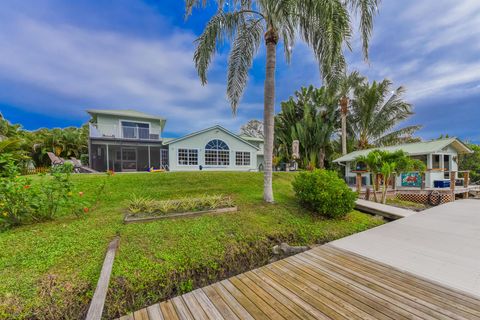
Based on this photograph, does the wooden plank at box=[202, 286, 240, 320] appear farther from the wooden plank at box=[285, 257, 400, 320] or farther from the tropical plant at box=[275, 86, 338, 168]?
the tropical plant at box=[275, 86, 338, 168]

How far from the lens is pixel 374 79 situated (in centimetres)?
1850

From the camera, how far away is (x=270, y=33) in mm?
6609

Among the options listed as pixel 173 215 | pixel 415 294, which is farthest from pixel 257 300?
pixel 173 215

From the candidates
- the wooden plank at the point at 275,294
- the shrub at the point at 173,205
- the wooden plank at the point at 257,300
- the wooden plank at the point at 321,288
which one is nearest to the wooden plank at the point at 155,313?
the wooden plank at the point at 257,300

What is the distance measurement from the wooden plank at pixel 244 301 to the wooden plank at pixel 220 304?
0.19m

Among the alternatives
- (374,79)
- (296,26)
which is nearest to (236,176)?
(296,26)

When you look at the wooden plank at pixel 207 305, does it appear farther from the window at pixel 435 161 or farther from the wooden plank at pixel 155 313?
the window at pixel 435 161

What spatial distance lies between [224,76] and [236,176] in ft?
18.4

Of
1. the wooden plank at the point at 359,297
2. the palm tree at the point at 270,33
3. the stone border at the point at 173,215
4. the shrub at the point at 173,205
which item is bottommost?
the wooden plank at the point at 359,297

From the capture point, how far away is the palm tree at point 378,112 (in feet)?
58.5

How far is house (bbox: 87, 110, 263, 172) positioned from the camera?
16562 mm

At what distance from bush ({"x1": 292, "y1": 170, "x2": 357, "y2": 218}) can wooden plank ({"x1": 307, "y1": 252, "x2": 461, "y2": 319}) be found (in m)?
3.06

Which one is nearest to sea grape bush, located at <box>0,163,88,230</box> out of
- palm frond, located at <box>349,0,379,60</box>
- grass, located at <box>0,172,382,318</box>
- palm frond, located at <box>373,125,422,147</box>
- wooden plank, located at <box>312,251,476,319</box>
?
grass, located at <box>0,172,382,318</box>

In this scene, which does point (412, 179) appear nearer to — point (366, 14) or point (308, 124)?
point (308, 124)
